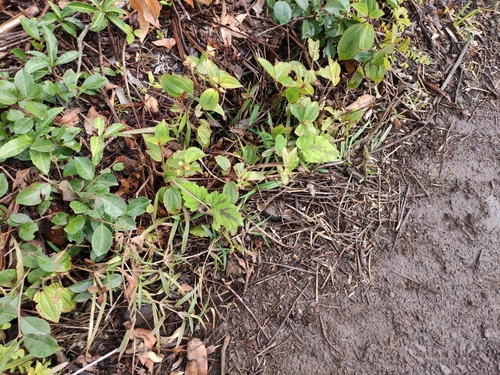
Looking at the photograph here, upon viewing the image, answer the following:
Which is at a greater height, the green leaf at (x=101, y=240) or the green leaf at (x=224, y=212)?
the green leaf at (x=101, y=240)

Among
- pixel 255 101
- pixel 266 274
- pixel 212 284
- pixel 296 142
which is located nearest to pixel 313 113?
pixel 296 142

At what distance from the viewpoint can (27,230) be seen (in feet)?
4.79

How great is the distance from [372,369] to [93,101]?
63.9 inches

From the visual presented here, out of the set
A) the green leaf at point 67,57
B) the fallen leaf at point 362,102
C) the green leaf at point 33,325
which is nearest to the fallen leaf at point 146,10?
the green leaf at point 67,57

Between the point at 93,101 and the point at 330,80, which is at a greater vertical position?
the point at 93,101

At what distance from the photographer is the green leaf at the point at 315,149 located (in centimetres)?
179

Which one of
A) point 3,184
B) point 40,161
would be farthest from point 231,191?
point 3,184

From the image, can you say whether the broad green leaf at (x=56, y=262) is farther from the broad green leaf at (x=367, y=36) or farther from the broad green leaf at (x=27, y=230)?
the broad green leaf at (x=367, y=36)

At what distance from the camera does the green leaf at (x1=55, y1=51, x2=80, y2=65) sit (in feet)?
5.27

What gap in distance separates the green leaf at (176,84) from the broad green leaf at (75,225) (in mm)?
618

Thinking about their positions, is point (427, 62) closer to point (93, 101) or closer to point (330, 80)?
point (330, 80)

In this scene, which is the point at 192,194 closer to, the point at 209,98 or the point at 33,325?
the point at 209,98

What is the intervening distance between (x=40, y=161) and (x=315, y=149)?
3.61 feet

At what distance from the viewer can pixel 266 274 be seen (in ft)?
5.93
